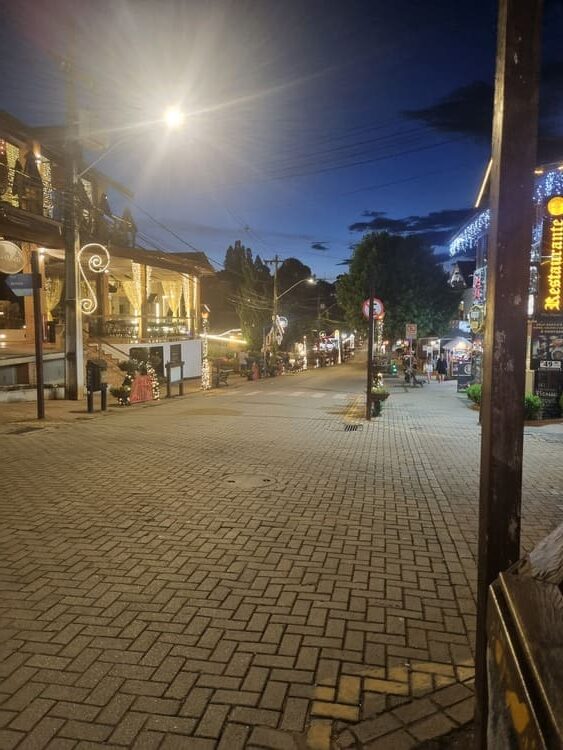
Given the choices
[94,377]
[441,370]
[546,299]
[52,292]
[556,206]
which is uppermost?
[556,206]

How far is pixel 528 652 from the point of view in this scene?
1.65m

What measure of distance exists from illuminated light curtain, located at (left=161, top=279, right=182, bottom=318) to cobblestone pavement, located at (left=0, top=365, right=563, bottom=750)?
87.6 feet

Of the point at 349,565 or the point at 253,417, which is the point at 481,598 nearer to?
the point at 349,565

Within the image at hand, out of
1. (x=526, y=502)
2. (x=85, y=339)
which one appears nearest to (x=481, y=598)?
(x=526, y=502)

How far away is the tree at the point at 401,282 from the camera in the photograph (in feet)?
137

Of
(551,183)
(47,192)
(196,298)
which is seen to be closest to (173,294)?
(196,298)

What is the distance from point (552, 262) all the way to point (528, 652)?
13406 mm

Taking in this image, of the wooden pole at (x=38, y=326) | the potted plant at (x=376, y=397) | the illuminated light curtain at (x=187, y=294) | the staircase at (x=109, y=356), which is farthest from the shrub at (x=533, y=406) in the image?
the illuminated light curtain at (x=187, y=294)

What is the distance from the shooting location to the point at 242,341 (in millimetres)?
47906

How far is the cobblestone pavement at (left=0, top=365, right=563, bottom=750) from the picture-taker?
304 centimetres

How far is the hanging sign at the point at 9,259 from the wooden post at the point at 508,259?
1439cm

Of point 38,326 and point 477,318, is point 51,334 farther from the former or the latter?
point 477,318

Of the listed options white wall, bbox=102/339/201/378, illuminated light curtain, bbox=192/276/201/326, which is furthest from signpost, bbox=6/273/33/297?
illuminated light curtain, bbox=192/276/201/326

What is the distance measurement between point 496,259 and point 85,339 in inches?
890
